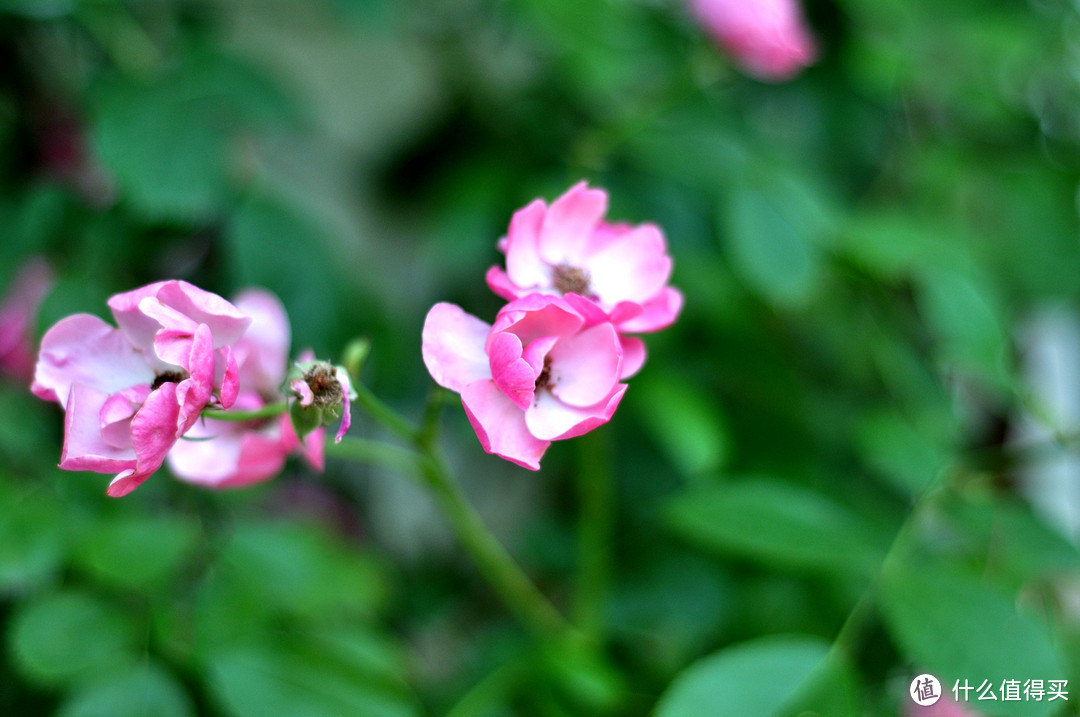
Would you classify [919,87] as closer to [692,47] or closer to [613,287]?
[692,47]

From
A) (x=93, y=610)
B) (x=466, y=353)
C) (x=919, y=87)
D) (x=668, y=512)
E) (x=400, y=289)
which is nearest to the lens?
(x=466, y=353)

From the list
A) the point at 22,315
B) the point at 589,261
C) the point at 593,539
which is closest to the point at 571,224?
the point at 589,261

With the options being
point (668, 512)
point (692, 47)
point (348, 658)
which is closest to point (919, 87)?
point (692, 47)

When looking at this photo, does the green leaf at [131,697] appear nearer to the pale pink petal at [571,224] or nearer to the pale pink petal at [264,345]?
the pale pink petal at [264,345]

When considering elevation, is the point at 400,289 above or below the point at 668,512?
below

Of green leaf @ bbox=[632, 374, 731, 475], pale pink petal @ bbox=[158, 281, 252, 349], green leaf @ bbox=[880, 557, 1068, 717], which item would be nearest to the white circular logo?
green leaf @ bbox=[880, 557, 1068, 717]

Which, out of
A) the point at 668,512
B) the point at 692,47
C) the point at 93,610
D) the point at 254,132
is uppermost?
the point at 692,47
